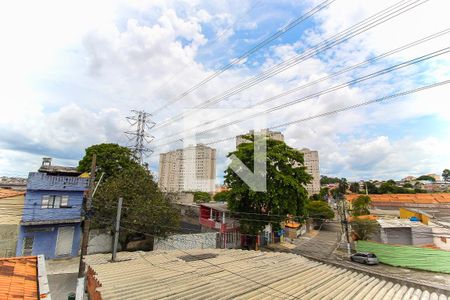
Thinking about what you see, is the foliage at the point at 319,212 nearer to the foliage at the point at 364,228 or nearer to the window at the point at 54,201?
the foliage at the point at 364,228

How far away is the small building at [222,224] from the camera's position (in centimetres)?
2307

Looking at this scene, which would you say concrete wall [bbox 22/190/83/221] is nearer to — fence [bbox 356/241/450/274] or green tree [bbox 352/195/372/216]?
fence [bbox 356/241/450/274]

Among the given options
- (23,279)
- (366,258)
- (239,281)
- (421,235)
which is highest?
(23,279)

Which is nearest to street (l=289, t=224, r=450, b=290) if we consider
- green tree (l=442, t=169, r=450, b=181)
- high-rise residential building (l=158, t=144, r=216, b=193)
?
high-rise residential building (l=158, t=144, r=216, b=193)

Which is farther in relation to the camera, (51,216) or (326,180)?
(326,180)

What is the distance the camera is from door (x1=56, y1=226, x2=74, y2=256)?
18.0 m

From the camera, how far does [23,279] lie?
759 centimetres

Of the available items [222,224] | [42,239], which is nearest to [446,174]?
[222,224]

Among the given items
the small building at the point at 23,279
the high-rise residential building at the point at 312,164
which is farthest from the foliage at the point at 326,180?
the small building at the point at 23,279

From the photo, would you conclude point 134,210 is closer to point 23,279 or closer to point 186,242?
point 186,242

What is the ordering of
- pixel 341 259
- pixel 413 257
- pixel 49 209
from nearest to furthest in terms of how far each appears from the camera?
pixel 49 209, pixel 413 257, pixel 341 259

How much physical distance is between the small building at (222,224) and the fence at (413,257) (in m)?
12.6

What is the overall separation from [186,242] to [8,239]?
12.9 meters

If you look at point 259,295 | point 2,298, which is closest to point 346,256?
point 259,295
